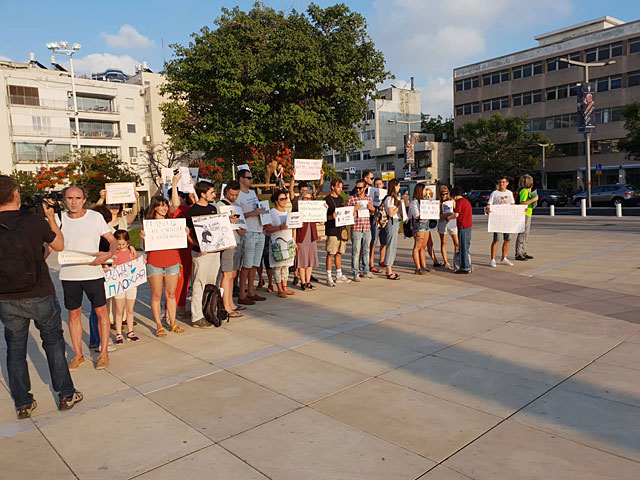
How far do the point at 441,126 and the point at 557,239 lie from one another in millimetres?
58253

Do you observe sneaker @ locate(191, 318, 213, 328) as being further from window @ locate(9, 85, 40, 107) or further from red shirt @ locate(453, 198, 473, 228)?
window @ locate(9, 85, 40, 107)

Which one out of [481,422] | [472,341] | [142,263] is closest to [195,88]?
[142,263]

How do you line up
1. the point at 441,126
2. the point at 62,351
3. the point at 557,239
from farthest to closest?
the point at 441,126
the point at 557,239
the point at 62,351

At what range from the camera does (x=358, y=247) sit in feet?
31.3

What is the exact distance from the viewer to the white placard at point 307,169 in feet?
32.8

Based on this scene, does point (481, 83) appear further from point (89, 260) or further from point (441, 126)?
point (89, 260)

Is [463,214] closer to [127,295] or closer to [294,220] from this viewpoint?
[294,220]

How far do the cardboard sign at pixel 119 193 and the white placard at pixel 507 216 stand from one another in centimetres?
717

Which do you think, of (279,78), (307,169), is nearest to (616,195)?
(279,78)

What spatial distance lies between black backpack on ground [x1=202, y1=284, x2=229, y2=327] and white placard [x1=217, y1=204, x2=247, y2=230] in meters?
1.06

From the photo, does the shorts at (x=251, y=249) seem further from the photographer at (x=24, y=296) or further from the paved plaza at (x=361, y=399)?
the photographer at (x=24, y=296)

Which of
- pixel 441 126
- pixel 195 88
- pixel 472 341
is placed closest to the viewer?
pixel 472 341

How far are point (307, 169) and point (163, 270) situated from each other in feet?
15.1

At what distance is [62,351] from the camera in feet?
14.0
